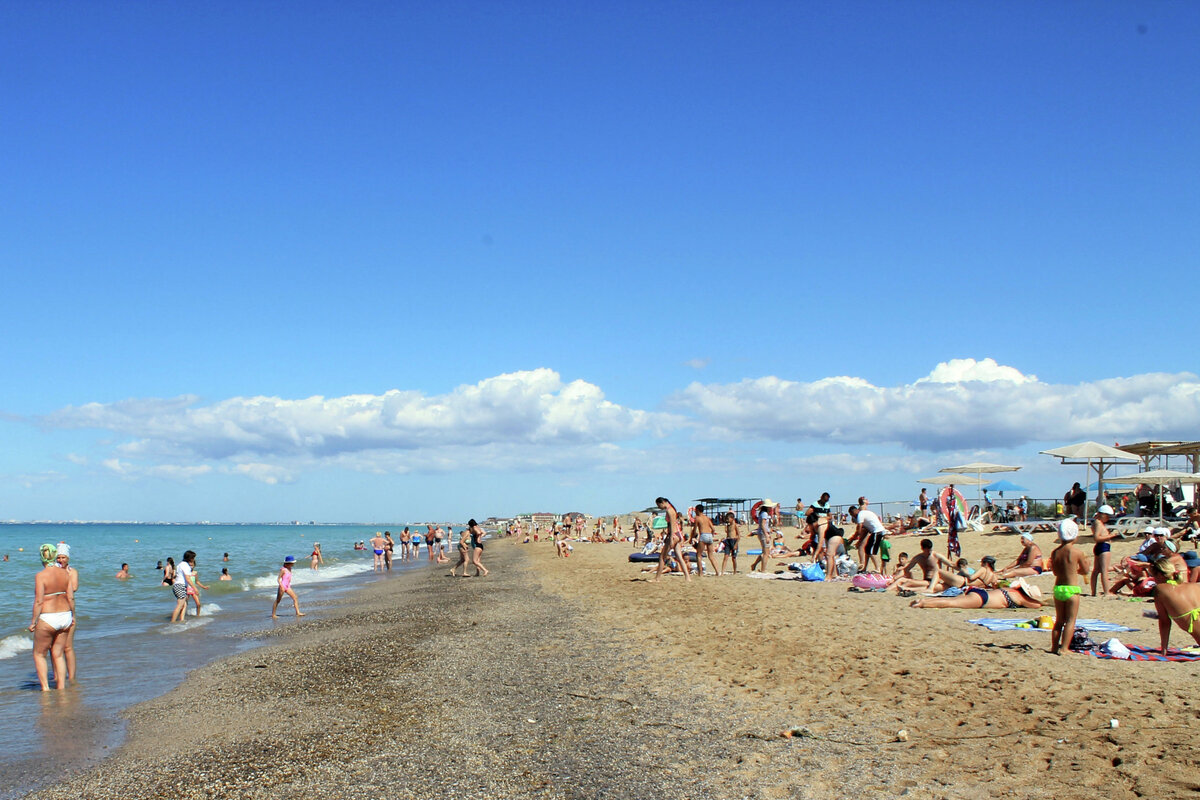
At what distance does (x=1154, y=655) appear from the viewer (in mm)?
7355

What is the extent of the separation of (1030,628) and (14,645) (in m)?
14.6

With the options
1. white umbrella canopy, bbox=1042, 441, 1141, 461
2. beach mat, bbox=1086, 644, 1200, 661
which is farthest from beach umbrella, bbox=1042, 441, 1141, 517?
beach mat, bbox=1086, 644, 1200, 661

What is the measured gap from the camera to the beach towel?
359 inches

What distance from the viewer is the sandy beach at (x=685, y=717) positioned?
4828 millimetres

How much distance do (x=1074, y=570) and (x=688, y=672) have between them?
3.84 metres

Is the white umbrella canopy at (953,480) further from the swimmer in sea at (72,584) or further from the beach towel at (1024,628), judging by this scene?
the swimmer in sea at (72,584)

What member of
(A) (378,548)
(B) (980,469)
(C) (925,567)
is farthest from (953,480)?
(A) (378,548)

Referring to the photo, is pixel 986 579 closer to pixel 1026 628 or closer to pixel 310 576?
pixel 1026 628

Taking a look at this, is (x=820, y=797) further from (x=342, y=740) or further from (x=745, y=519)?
(x=745, y=519)

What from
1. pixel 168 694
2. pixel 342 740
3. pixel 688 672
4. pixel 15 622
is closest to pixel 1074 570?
pixel 688 672

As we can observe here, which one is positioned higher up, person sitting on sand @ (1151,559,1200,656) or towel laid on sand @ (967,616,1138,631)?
person sitting on sand @ (1151,559,1200,656)

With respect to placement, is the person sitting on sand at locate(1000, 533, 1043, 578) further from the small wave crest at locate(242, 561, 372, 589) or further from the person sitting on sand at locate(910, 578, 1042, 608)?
the small wave crest at locate(242, 561, 372, 589)

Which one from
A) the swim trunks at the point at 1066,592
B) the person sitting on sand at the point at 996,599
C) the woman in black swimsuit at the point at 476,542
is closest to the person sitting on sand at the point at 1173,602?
the swim trunks at the point at 1066,592

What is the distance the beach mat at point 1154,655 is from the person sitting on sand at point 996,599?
11.6 ft
